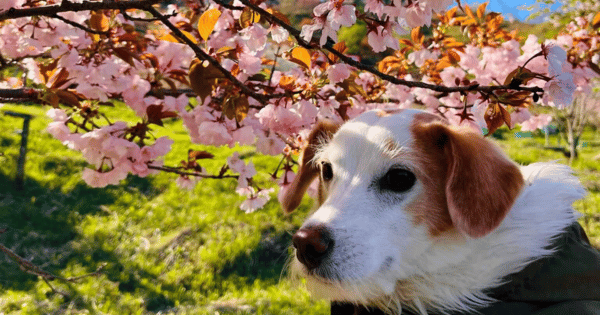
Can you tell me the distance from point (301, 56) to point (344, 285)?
1039mm

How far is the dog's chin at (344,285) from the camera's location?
5.60 ft

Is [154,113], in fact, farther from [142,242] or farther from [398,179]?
[142,242]

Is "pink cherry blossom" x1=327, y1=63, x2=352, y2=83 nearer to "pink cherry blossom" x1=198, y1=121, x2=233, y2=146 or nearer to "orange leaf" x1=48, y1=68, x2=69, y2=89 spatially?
"pink cherry blossom" x1=198, y1=121, x2=233, y2=146

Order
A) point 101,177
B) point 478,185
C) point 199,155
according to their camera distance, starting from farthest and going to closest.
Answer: point 199,155 → point 101,177 → point 478,185

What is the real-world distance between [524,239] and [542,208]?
0.18 meters

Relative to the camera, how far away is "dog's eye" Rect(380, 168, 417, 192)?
1892 mm

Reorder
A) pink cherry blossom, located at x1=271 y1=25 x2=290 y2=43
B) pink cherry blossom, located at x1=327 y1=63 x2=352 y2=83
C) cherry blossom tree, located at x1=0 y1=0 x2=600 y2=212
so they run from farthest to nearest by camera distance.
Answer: pink cherry blossom, located at x1=327 y1=63 x2=352 y2=83 < pink cherry blossom, located at x1=271 y1=25 x2=290 y2=43 < cherry blossom tree, located at x1=0 y1=0 x2=600 y2=212

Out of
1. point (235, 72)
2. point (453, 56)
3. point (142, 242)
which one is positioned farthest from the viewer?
point (142, 242)

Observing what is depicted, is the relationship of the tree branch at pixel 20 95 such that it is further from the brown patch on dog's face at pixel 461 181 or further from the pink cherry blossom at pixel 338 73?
the brown patch on dog's face at pixel 461 181

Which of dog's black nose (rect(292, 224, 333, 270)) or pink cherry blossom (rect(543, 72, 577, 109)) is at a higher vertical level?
pink cherry blossom (rect(543, 72, 577, 109))

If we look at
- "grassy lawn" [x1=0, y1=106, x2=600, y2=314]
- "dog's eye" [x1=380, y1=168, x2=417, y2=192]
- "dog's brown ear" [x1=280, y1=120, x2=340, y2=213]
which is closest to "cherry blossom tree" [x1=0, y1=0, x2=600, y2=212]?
"dog's brown ear" [x1=280, y1=120, x2=340, y2=213]

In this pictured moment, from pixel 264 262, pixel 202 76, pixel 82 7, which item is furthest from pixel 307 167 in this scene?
pixel 264 262

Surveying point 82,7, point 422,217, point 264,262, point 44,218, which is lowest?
point 44,218

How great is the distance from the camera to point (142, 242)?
18.0 ft
